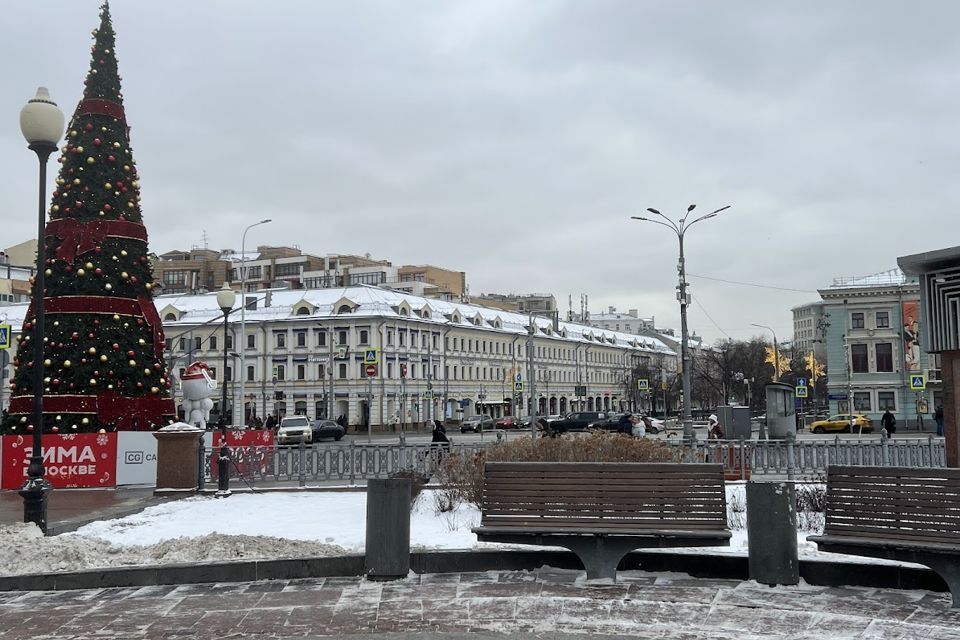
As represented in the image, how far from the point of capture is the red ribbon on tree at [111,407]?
67.8 ft

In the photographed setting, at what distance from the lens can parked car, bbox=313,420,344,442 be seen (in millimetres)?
50969

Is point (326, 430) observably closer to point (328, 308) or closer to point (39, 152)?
point (328, 308)

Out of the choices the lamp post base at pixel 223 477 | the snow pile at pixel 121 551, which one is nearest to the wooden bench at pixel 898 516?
the snow pile at pixel 121 551

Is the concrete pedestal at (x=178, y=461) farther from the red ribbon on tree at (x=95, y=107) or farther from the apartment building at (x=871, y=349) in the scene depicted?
the apartment building at (x=871, y=349)

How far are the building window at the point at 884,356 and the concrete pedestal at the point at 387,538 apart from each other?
61798 mm

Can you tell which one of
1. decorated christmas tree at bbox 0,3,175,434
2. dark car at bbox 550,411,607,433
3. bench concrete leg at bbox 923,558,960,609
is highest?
decorated christmas tree at bbox 0,3,175,434

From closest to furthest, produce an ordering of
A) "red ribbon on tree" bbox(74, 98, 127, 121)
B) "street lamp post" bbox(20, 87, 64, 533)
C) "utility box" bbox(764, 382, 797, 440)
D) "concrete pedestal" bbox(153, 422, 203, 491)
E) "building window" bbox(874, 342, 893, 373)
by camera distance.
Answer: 1. "street lamp post" bbox(20, 87, 64, 533)
2. "concrete pedestal" bbox(153, 422, 203, 491)
3. "red ribbon on tree" bbox(74, 98, 127, 121)
4. "utility box" bbox(764, 382, 797, 440)
5. "building window" bbox(874, 342, 893, 373)

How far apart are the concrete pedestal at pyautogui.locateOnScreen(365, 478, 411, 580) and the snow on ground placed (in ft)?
2.78

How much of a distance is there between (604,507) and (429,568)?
1.97 metres

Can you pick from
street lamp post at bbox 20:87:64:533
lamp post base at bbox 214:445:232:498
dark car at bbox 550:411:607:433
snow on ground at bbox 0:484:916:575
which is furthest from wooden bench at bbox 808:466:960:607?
dark car at bbox 550:411:607:433

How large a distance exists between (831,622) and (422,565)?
3967 millimetres

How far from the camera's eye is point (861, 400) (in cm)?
6412

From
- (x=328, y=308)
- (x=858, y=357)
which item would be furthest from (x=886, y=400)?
(x=328, y=308)

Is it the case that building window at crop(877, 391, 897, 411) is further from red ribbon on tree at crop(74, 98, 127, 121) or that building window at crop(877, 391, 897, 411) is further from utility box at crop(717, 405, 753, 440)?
red ribbon on tree at crop(74, 98, 127, 121)
